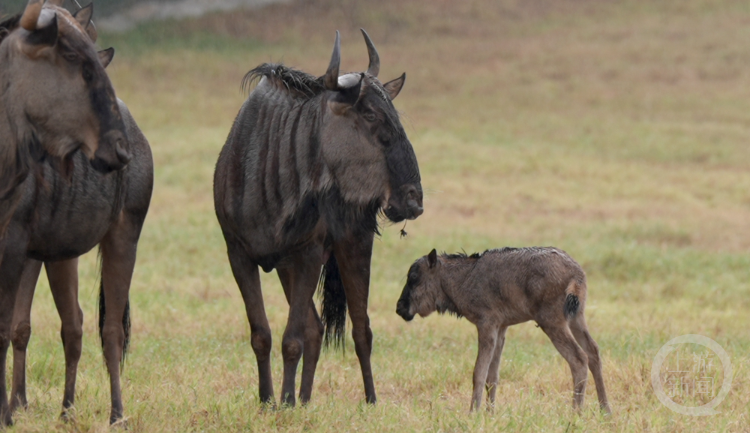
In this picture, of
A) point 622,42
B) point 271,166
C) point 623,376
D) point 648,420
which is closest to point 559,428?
point 648,420

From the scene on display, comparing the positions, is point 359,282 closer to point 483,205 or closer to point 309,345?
point 309,345

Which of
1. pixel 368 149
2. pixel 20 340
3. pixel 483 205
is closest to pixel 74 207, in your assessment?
pixel 20 340

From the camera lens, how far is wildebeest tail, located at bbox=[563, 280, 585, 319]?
614cm

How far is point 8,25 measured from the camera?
14.9ft

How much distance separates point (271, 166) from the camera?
6133mm

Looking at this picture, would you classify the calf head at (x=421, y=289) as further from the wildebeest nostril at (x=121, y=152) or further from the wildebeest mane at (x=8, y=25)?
the wildebeest mane at (x=8, y=25)

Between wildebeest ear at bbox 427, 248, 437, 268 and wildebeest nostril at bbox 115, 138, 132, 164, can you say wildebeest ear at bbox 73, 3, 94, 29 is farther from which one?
wildebeest ear at bbox 427, 248, 437, 268

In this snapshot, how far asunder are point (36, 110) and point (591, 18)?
48218mm

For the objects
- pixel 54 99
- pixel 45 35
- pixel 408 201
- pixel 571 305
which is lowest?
pixel 571 305

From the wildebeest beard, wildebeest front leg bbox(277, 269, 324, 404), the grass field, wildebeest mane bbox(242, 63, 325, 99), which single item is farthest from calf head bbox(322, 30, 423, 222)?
wildebeest front leg bbox(277, 269, 324, 404)

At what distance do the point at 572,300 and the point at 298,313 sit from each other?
5.73 ft

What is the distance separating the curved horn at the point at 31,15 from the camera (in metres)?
4.16

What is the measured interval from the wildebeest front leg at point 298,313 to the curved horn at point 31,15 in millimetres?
2446

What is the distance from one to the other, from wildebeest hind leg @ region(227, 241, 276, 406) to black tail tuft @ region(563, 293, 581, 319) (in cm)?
191
